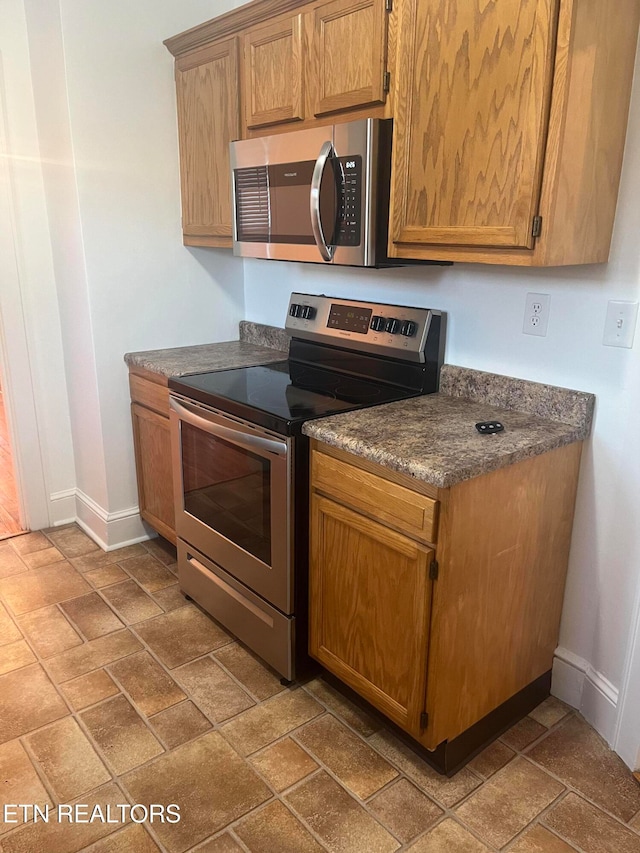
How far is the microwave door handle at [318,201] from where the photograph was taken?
1.92 metres

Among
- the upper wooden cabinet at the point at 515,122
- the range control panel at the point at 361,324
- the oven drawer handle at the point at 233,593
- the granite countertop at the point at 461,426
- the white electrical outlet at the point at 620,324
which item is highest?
the upper wooden cabinet at the point at 515,122

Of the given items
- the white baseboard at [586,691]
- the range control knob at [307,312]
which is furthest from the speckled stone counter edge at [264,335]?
the white baseboard at [586,691]

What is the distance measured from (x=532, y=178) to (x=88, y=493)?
2373mm

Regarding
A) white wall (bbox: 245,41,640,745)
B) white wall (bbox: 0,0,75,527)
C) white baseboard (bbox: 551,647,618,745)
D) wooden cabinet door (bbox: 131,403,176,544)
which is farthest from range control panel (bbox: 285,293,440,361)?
white wall (bbox: 0,0,75,527)

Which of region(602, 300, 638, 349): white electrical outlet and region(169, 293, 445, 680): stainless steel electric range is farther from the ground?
region(602, 300, 638, 349): white electrical outlet

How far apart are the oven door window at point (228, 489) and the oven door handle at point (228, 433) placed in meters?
0.03

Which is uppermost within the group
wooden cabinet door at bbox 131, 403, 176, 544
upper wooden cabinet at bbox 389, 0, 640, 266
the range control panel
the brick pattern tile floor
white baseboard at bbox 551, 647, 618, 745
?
upper wooden cabinet at bbox 389, 0, 640, 266

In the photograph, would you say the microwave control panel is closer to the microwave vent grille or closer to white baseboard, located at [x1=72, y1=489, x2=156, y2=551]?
the microwave vent grille

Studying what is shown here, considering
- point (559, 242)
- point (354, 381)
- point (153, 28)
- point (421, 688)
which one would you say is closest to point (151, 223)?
point (153, 28)

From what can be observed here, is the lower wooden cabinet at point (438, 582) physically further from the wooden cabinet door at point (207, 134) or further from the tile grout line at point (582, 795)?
the wooden cabinet door at point (207, 134)

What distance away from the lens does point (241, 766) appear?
1.73 metres

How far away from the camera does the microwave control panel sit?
187cm

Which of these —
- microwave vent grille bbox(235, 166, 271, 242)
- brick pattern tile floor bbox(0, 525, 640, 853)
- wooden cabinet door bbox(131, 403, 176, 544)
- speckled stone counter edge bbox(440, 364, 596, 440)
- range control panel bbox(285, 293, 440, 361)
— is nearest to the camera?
brick pattern tile floor bbox(0, 525, 640, 853)

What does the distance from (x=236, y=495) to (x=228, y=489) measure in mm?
50
